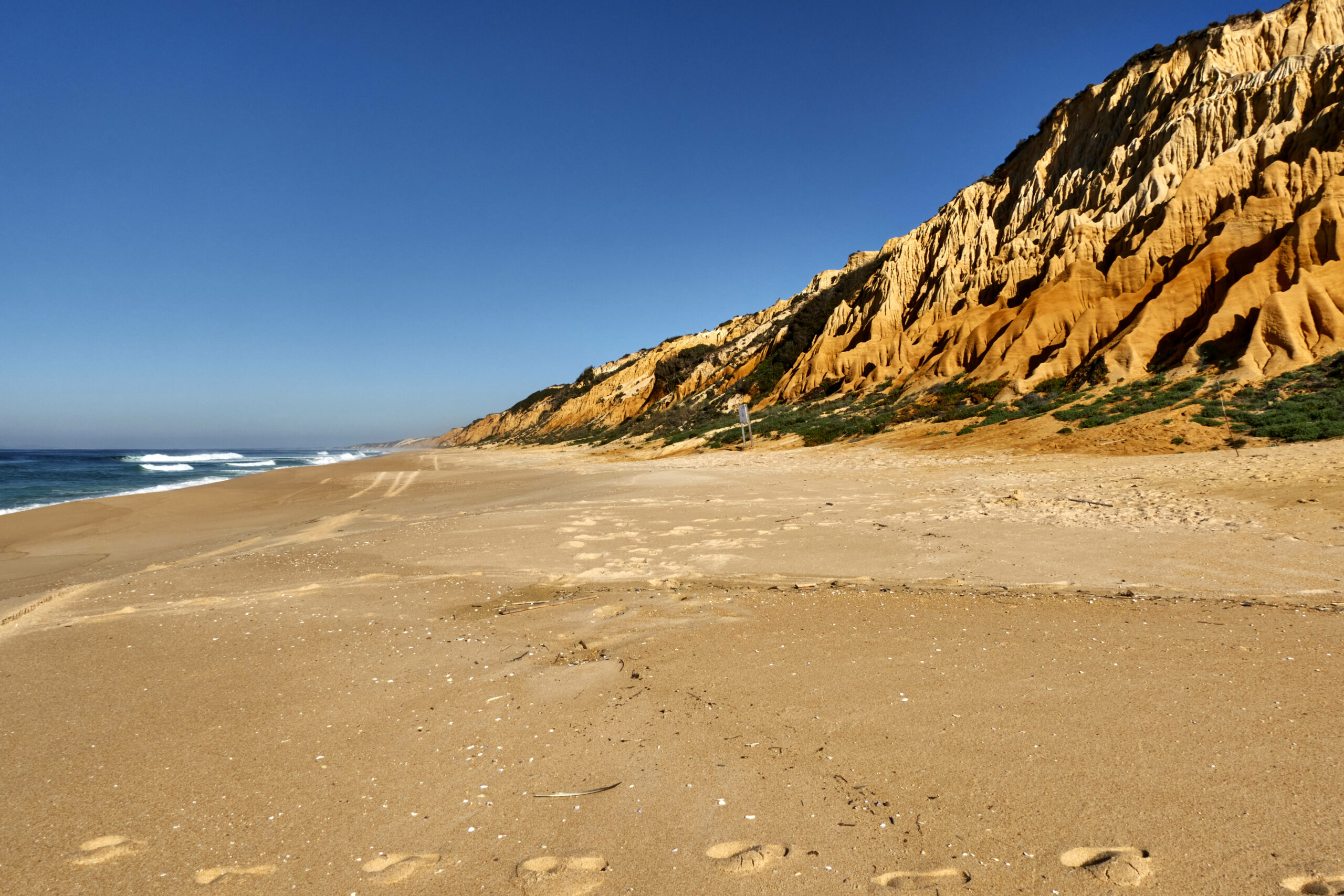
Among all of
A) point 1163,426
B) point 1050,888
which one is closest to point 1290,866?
point 1050,888

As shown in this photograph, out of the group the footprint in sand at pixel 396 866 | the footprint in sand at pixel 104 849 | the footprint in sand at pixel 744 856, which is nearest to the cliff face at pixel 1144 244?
the footprint in sand at pixel 744 856

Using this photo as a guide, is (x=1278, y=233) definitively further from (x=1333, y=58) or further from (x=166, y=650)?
Result: (x=166, y=650)

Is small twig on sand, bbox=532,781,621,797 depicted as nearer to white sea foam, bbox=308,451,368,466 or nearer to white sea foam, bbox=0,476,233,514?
white sea foam, bbox=0,476,233,514

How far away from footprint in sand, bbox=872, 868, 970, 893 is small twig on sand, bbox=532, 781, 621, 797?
1.26m

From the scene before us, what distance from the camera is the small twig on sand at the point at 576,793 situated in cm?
272

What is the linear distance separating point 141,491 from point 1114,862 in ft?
95.1

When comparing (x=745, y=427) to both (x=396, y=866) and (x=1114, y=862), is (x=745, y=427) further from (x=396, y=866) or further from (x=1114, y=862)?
(x=396, y=866)

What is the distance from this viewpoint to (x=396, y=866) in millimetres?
2340

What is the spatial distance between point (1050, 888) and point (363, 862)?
8.93 feet

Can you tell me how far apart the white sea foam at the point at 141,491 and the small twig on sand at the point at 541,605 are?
1960cm

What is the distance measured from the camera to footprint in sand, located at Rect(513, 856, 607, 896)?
87.2 inches

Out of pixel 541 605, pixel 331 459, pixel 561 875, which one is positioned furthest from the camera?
pixel 331 459

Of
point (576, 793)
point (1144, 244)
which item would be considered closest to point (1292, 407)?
point (1144, 244)

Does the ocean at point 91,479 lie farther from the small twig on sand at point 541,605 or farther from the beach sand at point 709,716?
the small twig on sand at point 541,605
